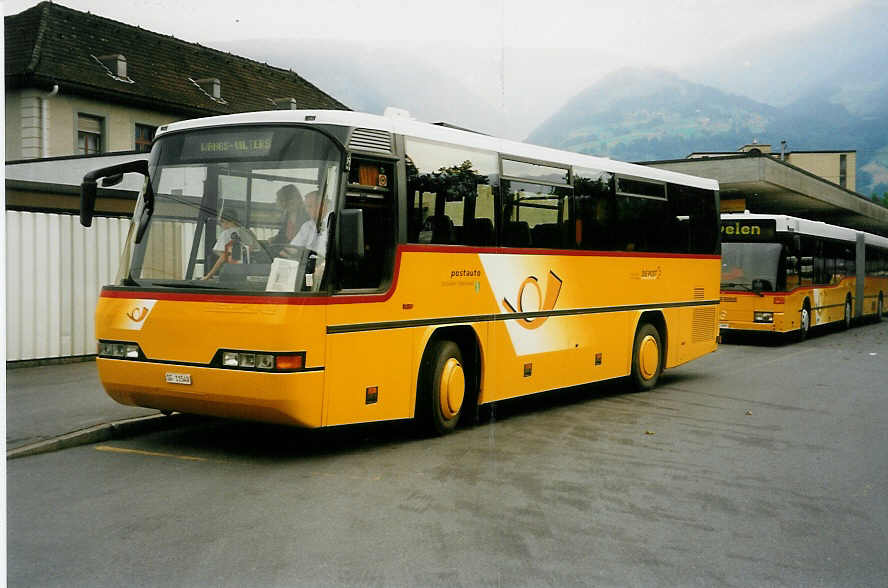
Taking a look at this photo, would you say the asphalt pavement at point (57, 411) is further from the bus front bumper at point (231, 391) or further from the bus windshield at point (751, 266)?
the bus windshield at point (751, 266)

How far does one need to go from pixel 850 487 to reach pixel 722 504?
1.43 metres

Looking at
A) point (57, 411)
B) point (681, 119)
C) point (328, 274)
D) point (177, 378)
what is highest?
point (681, 119)

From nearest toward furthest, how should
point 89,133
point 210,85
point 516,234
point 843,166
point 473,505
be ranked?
point 473,505 → point 516,234 → point 89,133 → point 210,85 → point 843,166

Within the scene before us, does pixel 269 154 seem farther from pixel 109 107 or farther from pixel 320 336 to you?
pixel 109 107

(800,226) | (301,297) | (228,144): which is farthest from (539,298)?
(800,226)

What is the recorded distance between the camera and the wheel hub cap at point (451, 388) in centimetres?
939

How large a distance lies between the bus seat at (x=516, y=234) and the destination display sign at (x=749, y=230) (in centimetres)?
1340

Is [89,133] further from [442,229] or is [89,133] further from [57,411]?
[442,229]

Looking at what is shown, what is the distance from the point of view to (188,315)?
7.98 metres

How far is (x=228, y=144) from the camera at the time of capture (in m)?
8.37

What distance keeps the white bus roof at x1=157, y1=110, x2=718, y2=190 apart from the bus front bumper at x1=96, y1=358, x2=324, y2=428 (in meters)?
2.22

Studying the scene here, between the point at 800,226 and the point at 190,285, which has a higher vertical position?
the point at 800,226

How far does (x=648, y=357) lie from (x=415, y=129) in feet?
20.2

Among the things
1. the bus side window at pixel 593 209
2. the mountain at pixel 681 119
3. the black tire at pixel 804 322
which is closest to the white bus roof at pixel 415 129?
the bus side window at pixel 593 209
